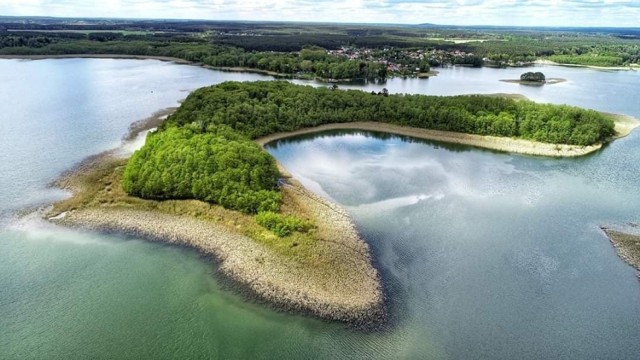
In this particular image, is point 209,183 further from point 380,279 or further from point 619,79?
point 619,79

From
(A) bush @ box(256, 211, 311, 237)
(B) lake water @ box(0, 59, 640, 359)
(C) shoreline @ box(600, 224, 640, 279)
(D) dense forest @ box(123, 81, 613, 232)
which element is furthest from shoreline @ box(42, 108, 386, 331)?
(C) shoreline @ box(600, 224, 640, 279)

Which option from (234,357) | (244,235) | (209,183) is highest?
(209,183)

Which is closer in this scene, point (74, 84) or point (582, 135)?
point (582, 135)

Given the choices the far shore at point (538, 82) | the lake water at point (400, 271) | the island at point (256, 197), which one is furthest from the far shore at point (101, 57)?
the far shore at point (538, 82)

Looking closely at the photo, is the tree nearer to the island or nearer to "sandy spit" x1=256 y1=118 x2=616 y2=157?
the island

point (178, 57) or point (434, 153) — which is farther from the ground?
point (178, 57)

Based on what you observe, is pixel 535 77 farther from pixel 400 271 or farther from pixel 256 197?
pixel 256 197

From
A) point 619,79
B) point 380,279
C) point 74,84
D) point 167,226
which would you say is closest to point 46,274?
point 167,226
